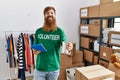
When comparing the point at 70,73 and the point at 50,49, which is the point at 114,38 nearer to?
the point at 70,73

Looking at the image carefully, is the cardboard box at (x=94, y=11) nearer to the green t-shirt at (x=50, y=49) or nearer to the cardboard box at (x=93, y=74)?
the cardboard box at (x=93, y=74)

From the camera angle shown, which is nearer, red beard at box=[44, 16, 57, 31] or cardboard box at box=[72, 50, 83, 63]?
red beard at box=[44, 16, 57, 31]

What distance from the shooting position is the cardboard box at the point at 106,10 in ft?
8.35

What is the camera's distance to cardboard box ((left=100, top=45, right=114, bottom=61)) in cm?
242

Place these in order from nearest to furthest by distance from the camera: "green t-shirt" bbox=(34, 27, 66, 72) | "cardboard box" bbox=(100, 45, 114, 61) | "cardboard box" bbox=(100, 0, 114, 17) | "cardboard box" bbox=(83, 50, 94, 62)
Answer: "green t-shirt" bbox=(34, 27, 66, 72), "cardboard box" bbox=(100, 45, 114, 61), "cardboard box" bbox=(100, 0, 114, 17), "cardboard box" bbox=(83, 50, 94, 62)

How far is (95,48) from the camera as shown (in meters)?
3.03

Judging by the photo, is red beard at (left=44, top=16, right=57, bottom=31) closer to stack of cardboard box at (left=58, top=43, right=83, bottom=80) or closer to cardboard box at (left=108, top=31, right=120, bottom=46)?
cardboard box at (left=108, top=31, right=120, bottom=46)

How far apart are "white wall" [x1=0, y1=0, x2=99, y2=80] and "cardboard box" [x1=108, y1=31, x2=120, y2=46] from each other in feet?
4.24

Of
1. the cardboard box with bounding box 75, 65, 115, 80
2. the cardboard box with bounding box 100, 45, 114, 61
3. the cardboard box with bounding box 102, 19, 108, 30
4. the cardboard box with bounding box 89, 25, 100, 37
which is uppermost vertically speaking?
the cardboard box with bounding box 102, 19, 108, 30

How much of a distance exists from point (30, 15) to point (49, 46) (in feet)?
5.40

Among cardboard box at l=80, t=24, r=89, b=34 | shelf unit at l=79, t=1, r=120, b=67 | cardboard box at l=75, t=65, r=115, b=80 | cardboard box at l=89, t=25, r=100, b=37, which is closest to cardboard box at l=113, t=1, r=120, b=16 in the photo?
shelf unit at l=79, t=1, r=120, b=67

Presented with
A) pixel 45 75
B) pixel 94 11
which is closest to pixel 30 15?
pixel 94 11

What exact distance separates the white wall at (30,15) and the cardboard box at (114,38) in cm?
129

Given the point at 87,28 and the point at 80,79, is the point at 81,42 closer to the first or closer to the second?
the point at 87,28
